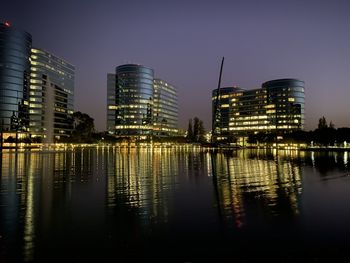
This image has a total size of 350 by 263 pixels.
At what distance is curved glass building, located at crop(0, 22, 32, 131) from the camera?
162500mm

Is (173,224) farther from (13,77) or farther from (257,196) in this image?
(13,77)

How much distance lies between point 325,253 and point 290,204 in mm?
7641

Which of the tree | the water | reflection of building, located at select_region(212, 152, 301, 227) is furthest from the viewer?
the tree

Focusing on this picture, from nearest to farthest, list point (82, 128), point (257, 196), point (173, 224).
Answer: point (173, 224)
point (257, 196)
point (82, 128)

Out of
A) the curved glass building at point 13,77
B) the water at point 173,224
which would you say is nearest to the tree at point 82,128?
the curved glass building at point 13,77

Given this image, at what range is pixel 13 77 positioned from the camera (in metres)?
166

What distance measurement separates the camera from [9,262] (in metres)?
9.02

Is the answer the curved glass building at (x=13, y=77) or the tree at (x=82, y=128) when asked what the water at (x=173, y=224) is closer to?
the tree at (x=82, y=128)

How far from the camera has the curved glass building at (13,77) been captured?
533ft

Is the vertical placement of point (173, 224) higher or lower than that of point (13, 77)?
lower

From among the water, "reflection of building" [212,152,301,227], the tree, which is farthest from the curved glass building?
"reflection of building" [212,152,301,227]

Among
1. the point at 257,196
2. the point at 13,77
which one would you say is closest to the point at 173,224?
the point at 257,196

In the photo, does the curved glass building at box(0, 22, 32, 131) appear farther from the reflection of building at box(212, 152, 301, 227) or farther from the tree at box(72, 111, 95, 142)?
the reflection of building at box(212, 152, 301, 227)

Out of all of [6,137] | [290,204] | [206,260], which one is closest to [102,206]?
[206,260]
